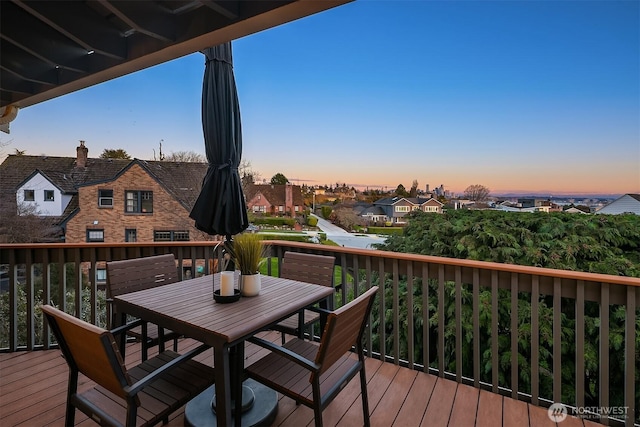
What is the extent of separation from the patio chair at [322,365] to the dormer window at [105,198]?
281 inches

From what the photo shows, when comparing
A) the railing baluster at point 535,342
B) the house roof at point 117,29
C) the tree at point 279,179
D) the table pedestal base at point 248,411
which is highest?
the house roof at point 117,29

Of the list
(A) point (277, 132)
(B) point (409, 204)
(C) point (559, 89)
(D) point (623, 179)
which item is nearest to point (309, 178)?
(A) point (277, 132)

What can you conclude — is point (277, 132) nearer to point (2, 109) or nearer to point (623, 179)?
point (2, 109)

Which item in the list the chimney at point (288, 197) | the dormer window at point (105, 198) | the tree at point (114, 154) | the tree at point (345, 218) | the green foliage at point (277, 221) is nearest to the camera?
the green foliage at point (277, 221)

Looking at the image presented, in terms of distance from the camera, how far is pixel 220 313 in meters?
1.80

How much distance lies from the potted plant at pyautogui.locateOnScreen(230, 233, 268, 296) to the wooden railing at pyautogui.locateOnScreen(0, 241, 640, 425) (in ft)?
1.82

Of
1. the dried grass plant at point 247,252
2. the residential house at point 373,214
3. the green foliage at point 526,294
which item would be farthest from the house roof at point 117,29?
the residential house at point 373,214

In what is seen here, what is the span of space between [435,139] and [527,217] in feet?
7.23

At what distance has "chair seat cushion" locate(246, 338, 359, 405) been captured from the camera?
5.42ft

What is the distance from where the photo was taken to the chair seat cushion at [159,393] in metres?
1.44

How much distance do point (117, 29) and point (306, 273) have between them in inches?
90.4

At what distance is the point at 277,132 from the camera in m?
7.26

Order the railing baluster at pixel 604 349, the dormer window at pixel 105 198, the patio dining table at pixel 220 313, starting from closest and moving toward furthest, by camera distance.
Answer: the patio dining table at pixel 220 313 → the railing baluster at pixel 604 349 → the dormer window at pixel 105 198

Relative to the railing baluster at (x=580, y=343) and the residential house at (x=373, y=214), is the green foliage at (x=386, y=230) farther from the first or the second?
the railing baluster at (x=580, y=343)
